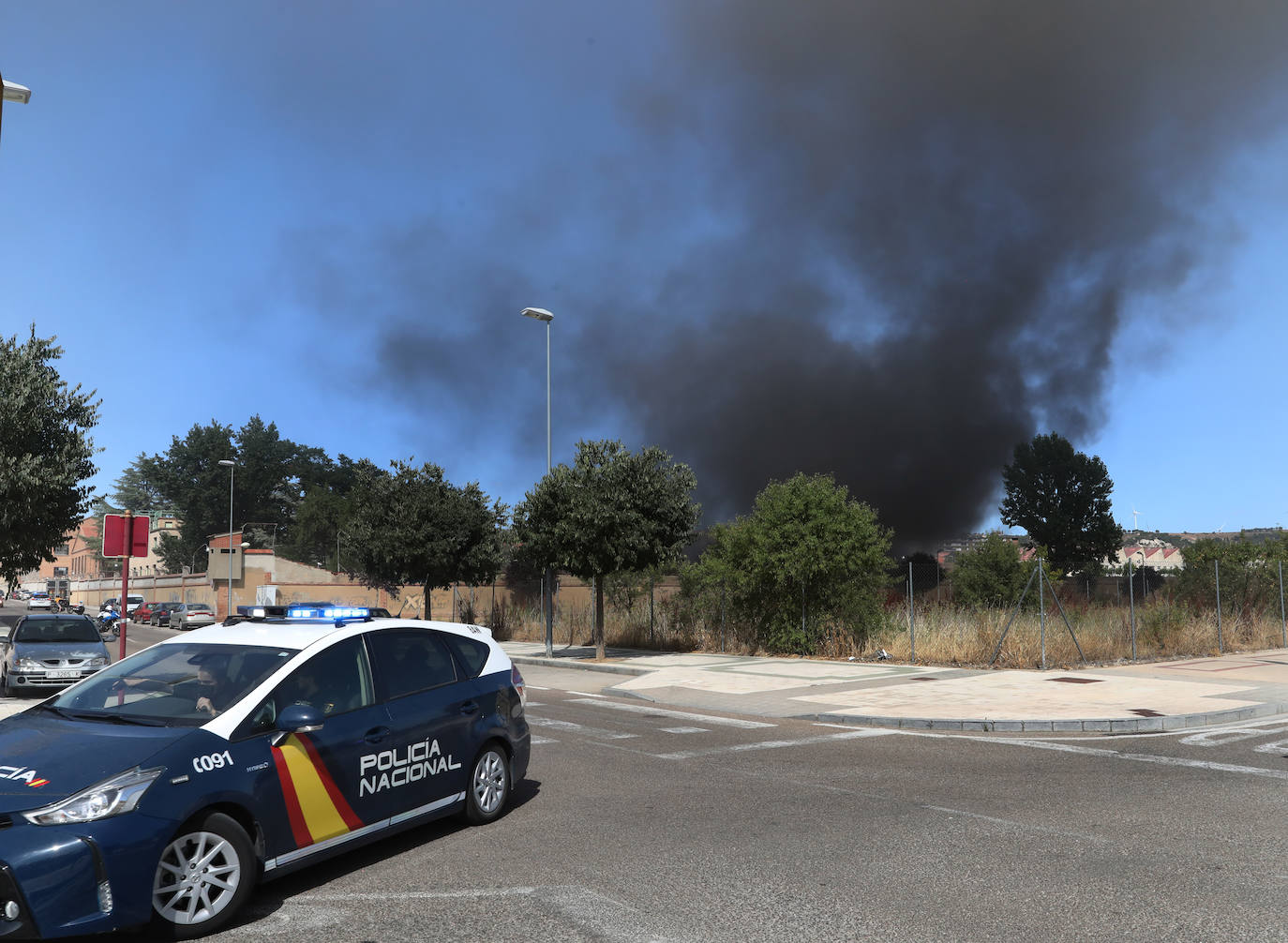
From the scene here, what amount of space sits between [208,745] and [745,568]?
18.7 meters

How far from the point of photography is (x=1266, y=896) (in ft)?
17.1

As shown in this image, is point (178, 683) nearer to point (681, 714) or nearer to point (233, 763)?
point (233, 763)

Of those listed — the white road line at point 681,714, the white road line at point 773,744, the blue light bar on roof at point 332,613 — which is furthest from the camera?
the white road line at point 681,714

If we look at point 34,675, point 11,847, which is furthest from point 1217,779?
point 34,675

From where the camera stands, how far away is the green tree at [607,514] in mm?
22156

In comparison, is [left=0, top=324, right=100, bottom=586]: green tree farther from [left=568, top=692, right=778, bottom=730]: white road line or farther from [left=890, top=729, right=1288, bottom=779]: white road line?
[left=890, top=729, right=1288, bottom=779]: white road line

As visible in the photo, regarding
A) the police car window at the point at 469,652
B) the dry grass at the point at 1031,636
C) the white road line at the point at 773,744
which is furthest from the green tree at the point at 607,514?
the police car window at the point at 469,652

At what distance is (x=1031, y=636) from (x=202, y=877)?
1756 centimetres

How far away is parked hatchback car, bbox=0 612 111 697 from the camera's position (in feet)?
54.2

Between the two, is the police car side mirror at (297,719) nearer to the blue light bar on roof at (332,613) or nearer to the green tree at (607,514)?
the blue light bar on roof at (332,613)

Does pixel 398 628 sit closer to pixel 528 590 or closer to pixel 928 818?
pixel 928 818

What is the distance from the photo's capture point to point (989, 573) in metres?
33.1

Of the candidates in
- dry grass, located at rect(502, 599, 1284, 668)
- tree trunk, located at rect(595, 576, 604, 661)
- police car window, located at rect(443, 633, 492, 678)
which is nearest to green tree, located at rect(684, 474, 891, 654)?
dry grass, located at rect(502, 599, 1284, 668)

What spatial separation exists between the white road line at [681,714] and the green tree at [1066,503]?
62506 mm
